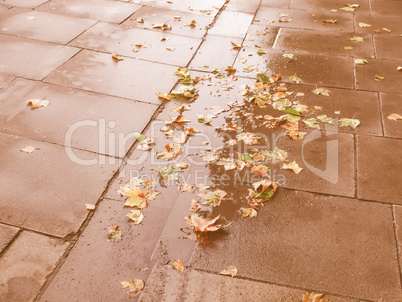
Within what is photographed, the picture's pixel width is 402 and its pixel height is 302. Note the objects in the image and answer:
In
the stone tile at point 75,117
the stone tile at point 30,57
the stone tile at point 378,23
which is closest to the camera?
the stone tile at point 75,117

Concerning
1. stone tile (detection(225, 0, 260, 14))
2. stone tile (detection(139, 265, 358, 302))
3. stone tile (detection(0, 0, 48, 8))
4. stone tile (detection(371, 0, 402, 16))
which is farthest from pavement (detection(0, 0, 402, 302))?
stone tile (detection(371, 0, 402, 16))

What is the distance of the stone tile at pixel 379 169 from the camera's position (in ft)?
10.6

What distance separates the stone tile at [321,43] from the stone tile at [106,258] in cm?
348

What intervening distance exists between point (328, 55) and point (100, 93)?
9.89 feet

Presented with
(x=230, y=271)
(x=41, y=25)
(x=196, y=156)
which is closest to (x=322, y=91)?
(x=196, y=156)

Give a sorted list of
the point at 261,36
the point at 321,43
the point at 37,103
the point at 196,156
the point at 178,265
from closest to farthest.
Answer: the point at 178,265 → the point at 196,156 → the point at 37,103 → the point at 321,43 → the point at 261,36

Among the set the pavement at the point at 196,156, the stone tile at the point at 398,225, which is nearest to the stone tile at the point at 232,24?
the pavement at the point at 196,156

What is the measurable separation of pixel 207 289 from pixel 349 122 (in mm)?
2386

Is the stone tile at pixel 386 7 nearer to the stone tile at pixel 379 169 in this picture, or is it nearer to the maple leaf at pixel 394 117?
the maple leaf at pixel 394 117

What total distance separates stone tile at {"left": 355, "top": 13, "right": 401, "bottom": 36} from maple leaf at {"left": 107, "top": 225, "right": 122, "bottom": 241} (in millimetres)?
4848

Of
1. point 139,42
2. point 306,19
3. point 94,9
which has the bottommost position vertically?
point 306,19

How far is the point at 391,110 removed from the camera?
424 cm

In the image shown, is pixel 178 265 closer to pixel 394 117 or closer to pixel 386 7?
pixel 394 117

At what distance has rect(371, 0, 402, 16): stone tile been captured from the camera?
261 inches
